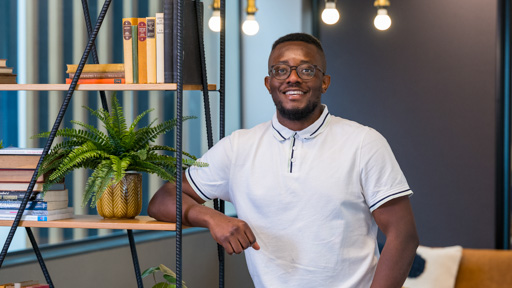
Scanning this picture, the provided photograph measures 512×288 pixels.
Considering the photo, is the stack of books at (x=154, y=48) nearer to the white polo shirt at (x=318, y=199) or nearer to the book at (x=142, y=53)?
the book at (x=142, y=53)

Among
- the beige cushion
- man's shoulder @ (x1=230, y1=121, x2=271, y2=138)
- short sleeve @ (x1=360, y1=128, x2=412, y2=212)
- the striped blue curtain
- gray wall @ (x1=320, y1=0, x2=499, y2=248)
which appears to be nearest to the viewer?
short sleeve @ (x1=360, y1=128, x2=412, y2=212)

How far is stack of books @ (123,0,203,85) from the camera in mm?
2170

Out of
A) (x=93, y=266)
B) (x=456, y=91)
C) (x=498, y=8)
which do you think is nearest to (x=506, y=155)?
(x=456, y=91)

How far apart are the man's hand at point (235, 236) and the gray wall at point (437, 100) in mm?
3006

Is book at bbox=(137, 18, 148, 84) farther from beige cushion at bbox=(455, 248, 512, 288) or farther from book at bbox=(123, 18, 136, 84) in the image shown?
beige cushion at bbox=(455, 248, 512, 288)

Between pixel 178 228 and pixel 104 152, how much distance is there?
1.17 feet

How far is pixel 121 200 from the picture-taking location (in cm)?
225

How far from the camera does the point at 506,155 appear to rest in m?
4.62

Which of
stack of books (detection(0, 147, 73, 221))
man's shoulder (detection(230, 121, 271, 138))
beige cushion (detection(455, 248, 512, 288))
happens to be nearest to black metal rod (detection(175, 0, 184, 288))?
man's shoulder (detection(230, 121, 271, 138))

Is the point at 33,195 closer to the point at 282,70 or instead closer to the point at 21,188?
the point at 21,188

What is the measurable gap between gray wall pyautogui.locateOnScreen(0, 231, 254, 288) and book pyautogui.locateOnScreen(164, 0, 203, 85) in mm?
1517

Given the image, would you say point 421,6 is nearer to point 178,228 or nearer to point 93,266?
point 93,266

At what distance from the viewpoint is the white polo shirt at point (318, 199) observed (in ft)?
6.89

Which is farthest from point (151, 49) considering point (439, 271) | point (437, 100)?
point (437, 100)
